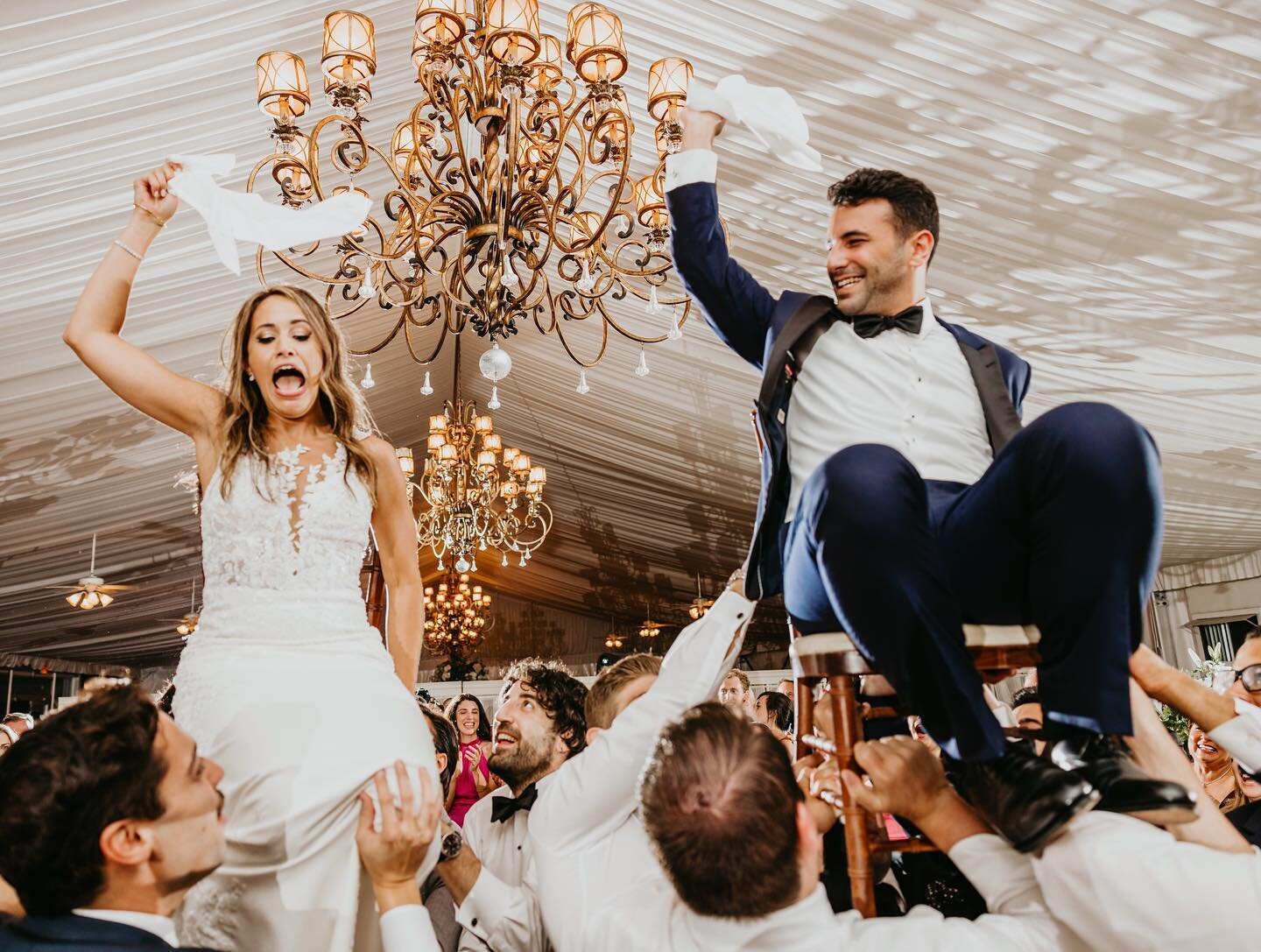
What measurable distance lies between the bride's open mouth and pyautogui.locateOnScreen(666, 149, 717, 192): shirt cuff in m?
0.70

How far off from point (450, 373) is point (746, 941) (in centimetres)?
871

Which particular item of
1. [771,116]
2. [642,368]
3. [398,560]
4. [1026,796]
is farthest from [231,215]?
[642,368]

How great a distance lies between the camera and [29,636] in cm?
1326

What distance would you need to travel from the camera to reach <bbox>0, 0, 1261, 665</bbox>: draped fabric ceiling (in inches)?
137

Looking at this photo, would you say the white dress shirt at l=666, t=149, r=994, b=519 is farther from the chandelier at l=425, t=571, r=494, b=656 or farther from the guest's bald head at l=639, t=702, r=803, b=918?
the chandelier at l=425, t=571, r=494, b=656

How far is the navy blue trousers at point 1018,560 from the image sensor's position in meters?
1.21

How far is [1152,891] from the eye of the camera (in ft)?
3.39

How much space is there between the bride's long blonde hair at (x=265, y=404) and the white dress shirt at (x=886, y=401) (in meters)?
0.65

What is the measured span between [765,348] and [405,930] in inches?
41.9

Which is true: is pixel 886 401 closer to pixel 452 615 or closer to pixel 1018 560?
pixel 1018 560

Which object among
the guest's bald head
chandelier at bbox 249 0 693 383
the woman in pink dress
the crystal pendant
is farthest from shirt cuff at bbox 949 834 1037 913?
the crystal pendant

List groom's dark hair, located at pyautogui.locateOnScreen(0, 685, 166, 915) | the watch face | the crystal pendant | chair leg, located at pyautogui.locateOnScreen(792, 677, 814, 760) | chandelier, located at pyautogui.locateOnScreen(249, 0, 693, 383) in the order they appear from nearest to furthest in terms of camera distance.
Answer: groom's dark hair, located at pyautogui.locateOnScreen(0, 685, 166, 915) → chair leg, located at pyautogui.locateOnScreen(792, 677, 814, 760) → the watch face → chandelier, located at pyautogui.locateOnScreen(249, 0, 693, 383) → the crystal pendant

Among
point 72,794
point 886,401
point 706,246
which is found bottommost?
point 72,794

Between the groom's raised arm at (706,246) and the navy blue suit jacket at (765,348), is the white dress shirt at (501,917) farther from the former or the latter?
the groom's raised arm at (706,246)
